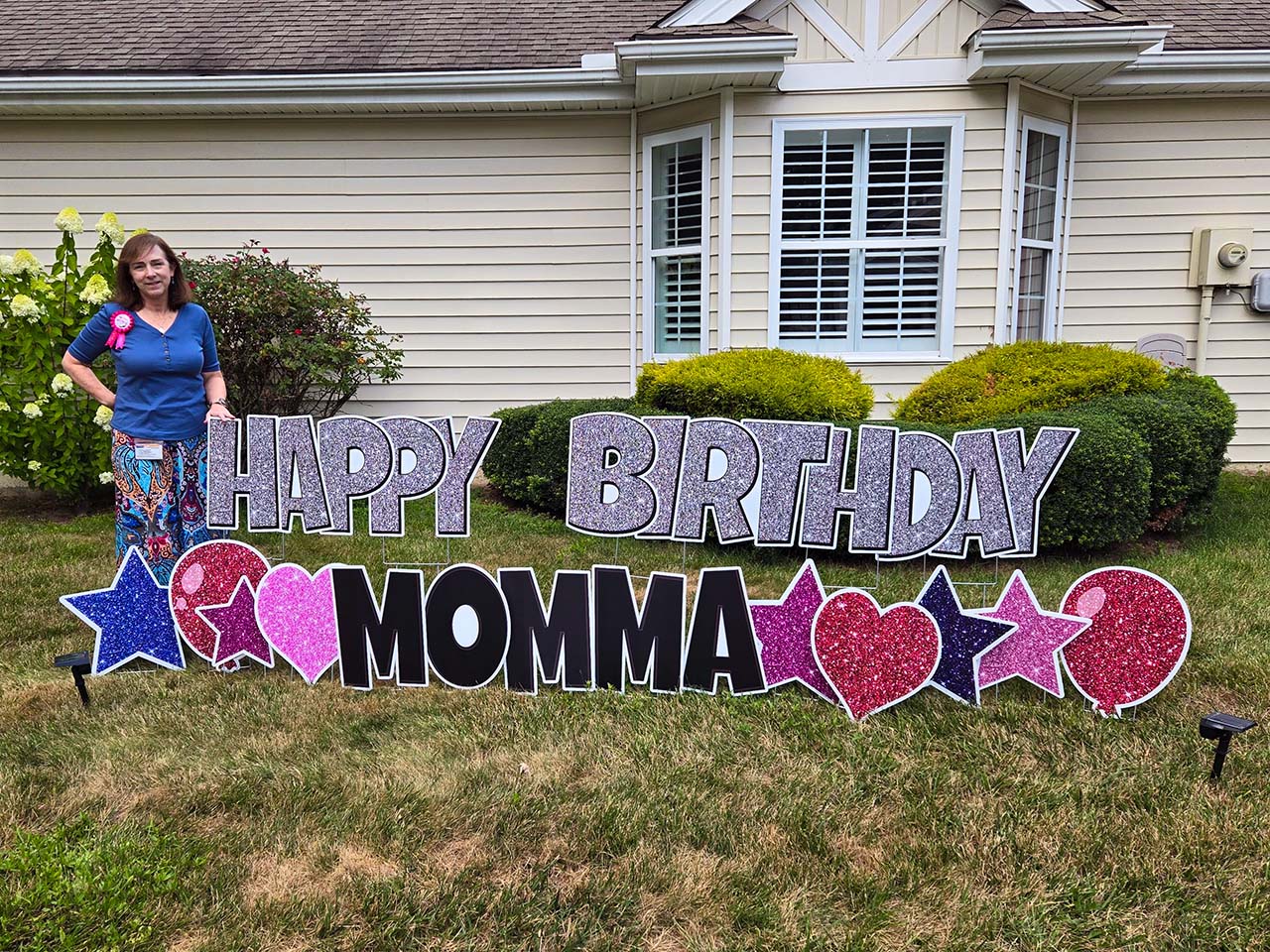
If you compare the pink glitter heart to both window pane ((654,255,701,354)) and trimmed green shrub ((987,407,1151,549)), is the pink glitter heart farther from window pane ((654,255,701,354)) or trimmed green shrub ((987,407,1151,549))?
window pane ((654,255,701,354))

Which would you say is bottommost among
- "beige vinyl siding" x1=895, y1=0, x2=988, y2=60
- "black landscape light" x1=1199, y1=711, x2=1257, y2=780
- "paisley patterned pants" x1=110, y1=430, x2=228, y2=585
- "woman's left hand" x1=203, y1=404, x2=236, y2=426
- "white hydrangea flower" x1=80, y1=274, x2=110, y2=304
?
"black landscape light" x1=1199, y1=711, x2=1257, y2=780

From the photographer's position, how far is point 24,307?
5.07 metres

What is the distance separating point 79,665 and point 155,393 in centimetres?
115

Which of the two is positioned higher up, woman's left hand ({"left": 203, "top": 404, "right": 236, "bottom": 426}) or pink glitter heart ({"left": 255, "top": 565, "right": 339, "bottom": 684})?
woman's left hand ({"left": 203, "top": 404, "right": 236, "bottom": 426})

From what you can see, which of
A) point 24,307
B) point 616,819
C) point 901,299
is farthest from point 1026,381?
point 24,307

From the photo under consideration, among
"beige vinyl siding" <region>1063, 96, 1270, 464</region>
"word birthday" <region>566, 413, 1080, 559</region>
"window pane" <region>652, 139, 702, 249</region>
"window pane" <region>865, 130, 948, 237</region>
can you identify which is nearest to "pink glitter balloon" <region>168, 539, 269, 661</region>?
"word birthday" <region>566, 413, 1080, 559</region>

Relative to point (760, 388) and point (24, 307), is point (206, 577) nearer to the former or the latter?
point (24, 307)

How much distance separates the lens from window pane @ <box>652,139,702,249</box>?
668 centimetres

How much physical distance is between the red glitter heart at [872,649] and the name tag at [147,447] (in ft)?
9.44

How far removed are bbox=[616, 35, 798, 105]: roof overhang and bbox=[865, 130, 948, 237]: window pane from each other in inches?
41.0

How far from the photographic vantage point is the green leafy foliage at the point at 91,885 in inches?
71.5

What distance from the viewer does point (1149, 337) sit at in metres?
7.04

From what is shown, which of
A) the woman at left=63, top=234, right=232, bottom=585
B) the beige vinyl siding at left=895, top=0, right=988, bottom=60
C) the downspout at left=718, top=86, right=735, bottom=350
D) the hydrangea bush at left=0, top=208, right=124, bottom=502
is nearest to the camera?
the woman at left=63, top=234, right=232, bottom=585

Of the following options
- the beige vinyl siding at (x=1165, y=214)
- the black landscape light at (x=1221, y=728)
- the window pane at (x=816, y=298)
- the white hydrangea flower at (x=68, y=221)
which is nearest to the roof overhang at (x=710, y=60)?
the window pane at (x=816, y=298)
